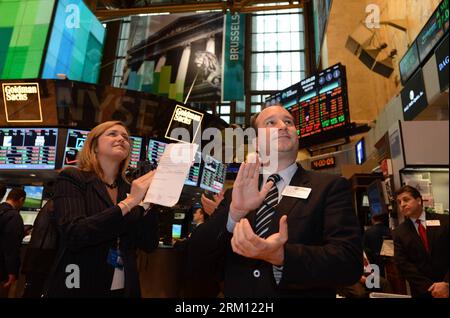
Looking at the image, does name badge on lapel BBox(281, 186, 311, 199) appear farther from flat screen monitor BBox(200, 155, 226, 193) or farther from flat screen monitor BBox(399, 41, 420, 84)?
flat screen monitor BBox(200, 155, 226, 193)

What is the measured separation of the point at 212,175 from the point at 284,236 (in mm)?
5524

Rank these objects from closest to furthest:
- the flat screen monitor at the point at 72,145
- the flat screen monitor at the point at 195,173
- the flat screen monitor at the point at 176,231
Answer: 1. the flat screen monitor at the point at 176,231
2. the flat screen monitor at the point at 72,145
3. the flat screen monitor at the point at 195,173

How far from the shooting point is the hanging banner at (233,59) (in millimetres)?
6703

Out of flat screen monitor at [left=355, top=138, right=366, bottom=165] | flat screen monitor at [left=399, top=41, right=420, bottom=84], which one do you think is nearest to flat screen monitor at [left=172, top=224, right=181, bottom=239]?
flat screen monitor at [left=399, top=41, right=420, bottom=84]

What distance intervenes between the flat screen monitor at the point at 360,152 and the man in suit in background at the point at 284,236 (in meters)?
5.76

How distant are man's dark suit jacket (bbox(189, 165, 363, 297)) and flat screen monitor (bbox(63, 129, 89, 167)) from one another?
440 cm

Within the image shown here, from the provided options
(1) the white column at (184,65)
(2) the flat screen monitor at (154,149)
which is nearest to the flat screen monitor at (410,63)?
(2) the flat screen monitor at (154,149)

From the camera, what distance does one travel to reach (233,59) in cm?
704

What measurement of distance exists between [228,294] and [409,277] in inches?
45.9

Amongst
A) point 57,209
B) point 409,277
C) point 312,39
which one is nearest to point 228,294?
point 57,209

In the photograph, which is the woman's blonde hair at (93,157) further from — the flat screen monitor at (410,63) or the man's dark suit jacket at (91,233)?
the flat screen monitor at (410,63)

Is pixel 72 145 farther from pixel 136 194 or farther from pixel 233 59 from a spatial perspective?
pixel 136 194

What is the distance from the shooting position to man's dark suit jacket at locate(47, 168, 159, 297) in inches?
50.8

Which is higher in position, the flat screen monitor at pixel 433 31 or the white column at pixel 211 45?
the white column at pixel 211 45
